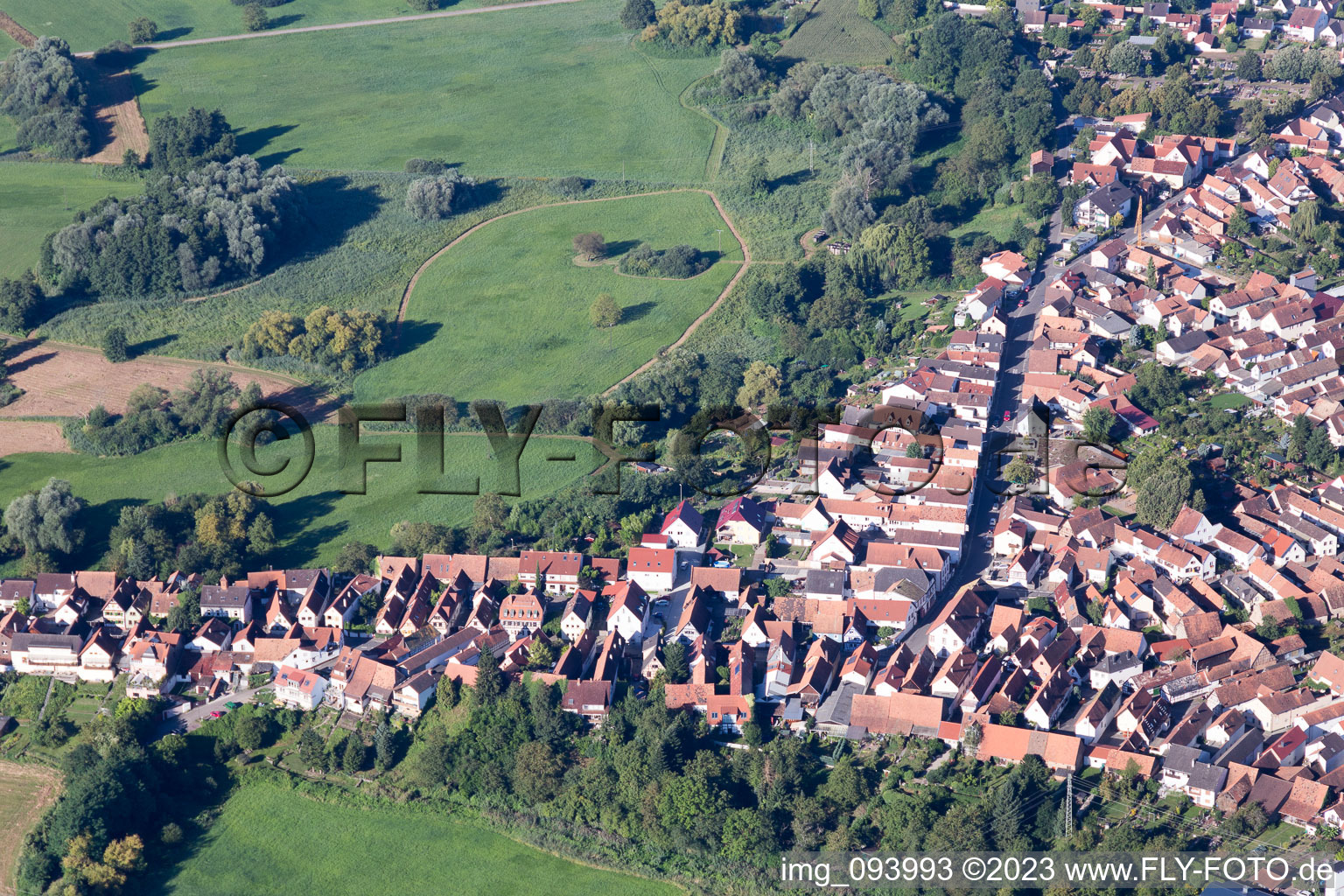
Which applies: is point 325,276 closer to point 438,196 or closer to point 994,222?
point 438,196

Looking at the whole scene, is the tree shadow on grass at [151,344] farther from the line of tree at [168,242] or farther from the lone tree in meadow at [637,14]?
the lone tree in meadow at [637,14]

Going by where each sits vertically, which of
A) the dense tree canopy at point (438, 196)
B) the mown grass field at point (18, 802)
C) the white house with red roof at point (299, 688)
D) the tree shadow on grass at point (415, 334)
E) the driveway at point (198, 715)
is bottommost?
the mown grass field at point (18, 802)

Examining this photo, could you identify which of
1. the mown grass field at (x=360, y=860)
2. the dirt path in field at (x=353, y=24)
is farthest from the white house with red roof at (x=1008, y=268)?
the dirt path in field at (x=353, y=24)

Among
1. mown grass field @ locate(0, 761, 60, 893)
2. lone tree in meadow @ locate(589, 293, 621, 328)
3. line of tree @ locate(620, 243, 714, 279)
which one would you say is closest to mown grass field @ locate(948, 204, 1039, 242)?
line of tree @ locate(620, 243, 714, 279)

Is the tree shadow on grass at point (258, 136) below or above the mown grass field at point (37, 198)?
above

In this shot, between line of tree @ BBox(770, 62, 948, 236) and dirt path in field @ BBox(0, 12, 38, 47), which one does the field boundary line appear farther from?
dirt path in field @ BBox(0, 12, 38, 47)
